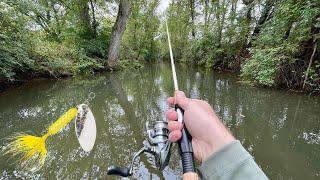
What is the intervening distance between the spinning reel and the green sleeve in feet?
1.14

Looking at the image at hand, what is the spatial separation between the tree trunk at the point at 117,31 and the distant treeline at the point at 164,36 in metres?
0.05

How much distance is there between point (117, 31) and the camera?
15273 millimetres

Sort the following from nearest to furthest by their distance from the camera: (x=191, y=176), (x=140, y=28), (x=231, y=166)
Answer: (x=231, y=166) → (x=191, y=176) → (x=140, y=28)

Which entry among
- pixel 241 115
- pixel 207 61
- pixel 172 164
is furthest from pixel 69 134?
pixel 207 61

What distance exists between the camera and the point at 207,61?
19.0 meters

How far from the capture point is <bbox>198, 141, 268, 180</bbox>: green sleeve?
875 mm

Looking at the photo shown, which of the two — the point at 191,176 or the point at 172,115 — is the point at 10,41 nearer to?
the point at 172,115

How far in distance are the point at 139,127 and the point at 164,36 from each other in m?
10.4

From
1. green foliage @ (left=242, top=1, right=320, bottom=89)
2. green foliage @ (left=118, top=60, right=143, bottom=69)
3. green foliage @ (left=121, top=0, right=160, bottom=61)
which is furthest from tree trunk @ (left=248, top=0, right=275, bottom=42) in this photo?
green foliage @ (left=121, top=0, right=160, bottom=61)

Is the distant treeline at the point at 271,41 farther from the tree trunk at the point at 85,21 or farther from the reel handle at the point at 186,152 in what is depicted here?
the tree trunk at the point at 85,21

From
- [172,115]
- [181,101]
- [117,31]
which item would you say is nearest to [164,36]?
[117,31]

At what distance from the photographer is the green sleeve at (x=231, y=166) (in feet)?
2.87

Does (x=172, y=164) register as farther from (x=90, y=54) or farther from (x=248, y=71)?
(x=90, y=54)

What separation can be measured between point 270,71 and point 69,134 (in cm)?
608
